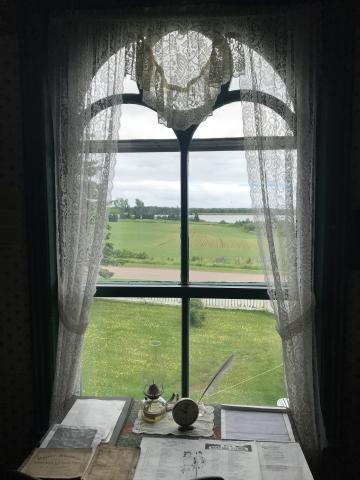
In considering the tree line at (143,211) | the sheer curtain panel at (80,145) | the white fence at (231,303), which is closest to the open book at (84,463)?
the sheer curtain panel at (80,145)

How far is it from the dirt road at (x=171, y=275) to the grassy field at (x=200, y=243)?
0.11 feet

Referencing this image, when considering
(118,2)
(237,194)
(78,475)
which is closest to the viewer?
(78,475)

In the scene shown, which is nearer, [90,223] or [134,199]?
[90,223]

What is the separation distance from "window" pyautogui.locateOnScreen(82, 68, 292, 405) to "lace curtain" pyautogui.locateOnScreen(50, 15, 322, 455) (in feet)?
0.74

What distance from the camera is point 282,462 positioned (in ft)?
5.00

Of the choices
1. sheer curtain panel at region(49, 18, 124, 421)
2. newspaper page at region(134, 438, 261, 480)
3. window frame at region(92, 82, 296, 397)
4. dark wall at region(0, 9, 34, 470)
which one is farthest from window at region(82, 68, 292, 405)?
newspaper page at region(134, 438, 261, 480)

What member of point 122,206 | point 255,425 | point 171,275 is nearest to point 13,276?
point 122,206

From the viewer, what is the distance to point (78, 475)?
144 centimetres

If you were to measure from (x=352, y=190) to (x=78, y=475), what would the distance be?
5.36 feet

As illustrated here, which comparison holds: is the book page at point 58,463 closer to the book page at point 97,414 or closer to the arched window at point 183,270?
the book page at point 97,414

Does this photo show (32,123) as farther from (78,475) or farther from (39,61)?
(78,475)

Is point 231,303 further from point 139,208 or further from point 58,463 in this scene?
point 58,463

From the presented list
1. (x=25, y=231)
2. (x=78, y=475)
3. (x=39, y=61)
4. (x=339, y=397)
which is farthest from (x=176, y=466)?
(x=39, y=61)

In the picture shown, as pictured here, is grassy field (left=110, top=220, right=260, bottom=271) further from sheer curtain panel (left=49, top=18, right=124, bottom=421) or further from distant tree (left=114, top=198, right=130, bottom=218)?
sheer curtain panel (left=49, top=18, right=124, bottom=421)
